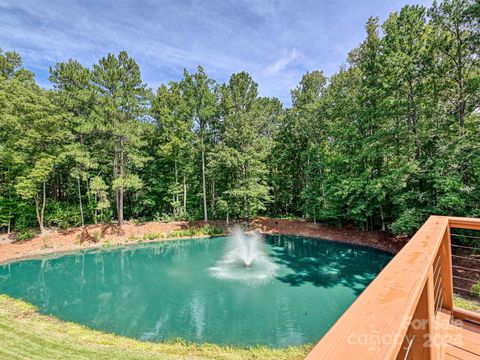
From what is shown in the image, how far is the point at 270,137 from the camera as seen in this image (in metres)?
20.5

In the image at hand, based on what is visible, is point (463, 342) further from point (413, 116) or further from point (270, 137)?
point (270, 137)

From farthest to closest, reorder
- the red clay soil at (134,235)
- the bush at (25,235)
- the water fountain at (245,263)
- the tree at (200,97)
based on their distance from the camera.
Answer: the tree at (200,97)
the bush at (25,235)
the red clay soil at (134,235)
the water fountain at (245,263)

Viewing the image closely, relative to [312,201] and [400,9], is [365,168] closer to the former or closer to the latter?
[312,201]

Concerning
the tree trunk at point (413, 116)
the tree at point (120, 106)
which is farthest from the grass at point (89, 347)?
the tree at point (120, 106)

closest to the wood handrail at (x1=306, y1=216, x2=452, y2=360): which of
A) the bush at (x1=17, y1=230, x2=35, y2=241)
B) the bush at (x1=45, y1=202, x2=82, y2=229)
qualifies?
the bush at (x1=17, y1=230, x2=35, y2=241)

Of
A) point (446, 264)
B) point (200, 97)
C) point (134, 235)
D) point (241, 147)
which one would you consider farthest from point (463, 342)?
point (200, 97)

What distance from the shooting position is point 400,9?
33.8 ft

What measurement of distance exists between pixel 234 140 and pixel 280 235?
7.35 meters

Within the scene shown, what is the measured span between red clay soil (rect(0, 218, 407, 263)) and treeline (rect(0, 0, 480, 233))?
1116 mm

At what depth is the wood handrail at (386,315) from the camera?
0.62m

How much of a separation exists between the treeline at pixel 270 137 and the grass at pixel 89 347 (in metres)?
8.91

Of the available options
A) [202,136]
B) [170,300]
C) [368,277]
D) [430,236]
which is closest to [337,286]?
[368,277]

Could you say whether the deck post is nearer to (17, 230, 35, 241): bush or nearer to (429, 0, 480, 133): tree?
(429, 0, 480, 133): tree

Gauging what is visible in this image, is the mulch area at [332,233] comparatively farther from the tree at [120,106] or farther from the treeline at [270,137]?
Answer: the tree at [120,106]
